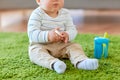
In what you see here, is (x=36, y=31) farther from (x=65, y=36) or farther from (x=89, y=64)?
(x=89, y=64)

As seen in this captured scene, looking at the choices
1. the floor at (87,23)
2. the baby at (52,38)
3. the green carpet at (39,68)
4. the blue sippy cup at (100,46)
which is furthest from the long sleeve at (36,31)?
the floor at (87,23)

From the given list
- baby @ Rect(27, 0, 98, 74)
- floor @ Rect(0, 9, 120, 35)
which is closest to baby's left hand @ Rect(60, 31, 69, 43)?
baby @ Rect(27, 0, 98, 74)

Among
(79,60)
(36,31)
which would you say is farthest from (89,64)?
(36,31)

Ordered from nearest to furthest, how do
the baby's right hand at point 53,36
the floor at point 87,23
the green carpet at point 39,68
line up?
the green carpet at point 39,68 → the baby's right hand at point 53,36 → the floor at point 87,23

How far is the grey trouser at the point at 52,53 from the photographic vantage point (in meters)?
1.00

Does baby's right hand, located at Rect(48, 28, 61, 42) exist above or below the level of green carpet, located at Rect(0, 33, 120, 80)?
above

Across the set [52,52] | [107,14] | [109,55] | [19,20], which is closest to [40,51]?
[52,52]

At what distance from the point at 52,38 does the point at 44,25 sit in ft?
0.37

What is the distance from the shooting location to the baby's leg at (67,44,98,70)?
0.96 meters

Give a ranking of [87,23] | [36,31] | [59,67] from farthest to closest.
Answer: [87,23]
[36,31]
[59,67]

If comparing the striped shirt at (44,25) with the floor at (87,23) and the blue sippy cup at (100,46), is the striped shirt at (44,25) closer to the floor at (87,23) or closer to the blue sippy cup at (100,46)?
the blue sippy cup at (100,46)

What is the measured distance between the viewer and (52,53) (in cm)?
109

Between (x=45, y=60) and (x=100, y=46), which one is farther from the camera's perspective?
(x=100, y=46)

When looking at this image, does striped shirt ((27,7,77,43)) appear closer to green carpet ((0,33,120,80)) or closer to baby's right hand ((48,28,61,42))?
baby's right hand ((48,28,61,42))
